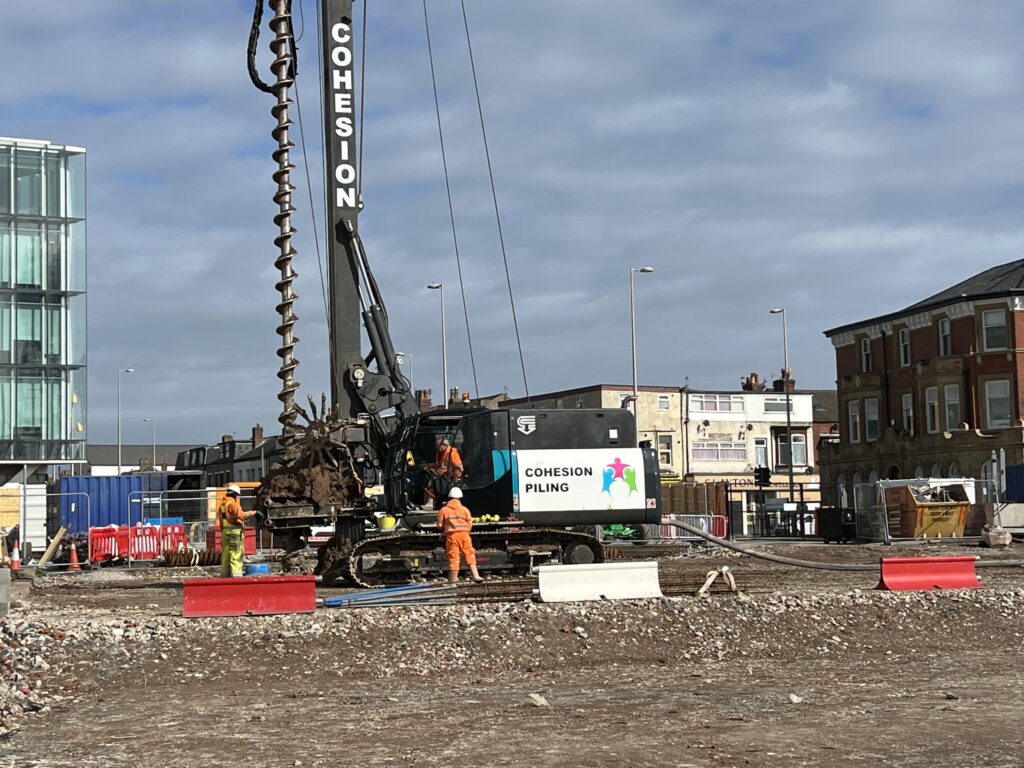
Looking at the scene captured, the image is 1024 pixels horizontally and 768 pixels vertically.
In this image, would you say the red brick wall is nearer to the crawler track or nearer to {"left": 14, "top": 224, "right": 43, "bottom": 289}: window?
{"left": 14, "top": 224, "right": 43, "bottom": 289}: window

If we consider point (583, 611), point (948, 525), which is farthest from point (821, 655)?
point (948, 525)

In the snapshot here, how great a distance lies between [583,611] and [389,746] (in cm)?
664

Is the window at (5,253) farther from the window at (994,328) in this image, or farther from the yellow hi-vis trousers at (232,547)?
the window at (994,328)

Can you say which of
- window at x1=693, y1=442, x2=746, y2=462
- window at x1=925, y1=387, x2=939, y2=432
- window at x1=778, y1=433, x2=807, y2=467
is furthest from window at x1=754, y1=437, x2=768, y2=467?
window at x1=925, y1=387, x2=939, y2=432

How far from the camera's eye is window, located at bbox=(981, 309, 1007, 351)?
191 feet

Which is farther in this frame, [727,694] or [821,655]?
[821,655]

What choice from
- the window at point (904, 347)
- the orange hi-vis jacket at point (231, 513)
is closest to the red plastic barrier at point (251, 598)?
the orange hi-vis jacket at point (231, 513)

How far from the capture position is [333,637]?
15.0m

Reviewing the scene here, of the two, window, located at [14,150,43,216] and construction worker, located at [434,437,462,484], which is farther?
window, located at [14,150,43,216]

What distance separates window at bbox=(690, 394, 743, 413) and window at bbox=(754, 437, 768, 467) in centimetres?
223

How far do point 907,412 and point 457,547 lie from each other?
157ft

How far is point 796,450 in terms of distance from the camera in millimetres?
81812

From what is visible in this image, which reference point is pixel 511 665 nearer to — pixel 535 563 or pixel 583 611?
pixel 583 611

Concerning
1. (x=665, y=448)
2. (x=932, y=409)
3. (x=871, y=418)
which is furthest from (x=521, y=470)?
(x=665, y=448)
